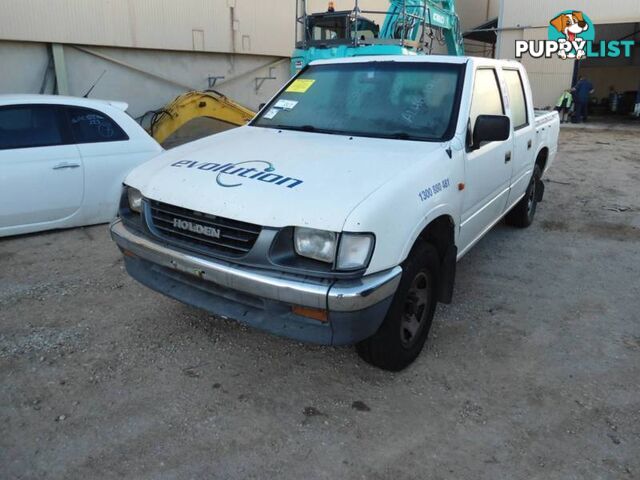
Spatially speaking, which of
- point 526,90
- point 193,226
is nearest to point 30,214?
point 193,226

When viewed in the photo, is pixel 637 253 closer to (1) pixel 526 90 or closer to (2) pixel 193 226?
(1) pixel 526 90

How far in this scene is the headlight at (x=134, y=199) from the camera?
336 centimetres

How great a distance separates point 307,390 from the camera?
3055 mm

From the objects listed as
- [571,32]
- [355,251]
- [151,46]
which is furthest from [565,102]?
[355,251]

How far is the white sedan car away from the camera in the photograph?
5.05m

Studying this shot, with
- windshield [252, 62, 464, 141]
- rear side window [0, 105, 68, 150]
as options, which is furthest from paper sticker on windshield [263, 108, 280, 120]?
rear side window [0, 105, 68, 150]

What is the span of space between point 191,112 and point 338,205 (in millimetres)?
7878

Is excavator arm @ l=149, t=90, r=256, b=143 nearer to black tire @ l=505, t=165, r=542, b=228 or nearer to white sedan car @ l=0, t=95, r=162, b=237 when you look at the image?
white sedan car @ l=0, t=95, r=162, b=237

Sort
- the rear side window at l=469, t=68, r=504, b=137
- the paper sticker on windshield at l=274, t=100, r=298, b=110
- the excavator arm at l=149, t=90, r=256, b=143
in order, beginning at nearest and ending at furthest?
1. the rear side window at l=469, t=68, r=504, b=137
2. the paper sticker on windshield at l=274, t=100, r=298, b=110
3. the excavator arm at l=149, t=90, r=256, b=143

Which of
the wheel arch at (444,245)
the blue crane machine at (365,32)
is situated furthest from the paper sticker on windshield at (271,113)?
the blue crane machine at (365,32)

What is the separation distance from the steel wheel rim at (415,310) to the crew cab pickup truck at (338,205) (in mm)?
11

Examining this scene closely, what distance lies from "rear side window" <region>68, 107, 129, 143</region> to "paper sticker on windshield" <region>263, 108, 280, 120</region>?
2.17 meters

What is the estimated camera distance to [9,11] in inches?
376

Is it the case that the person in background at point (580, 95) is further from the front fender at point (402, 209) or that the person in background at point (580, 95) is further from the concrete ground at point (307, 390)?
the front fender at point (402, 209)
